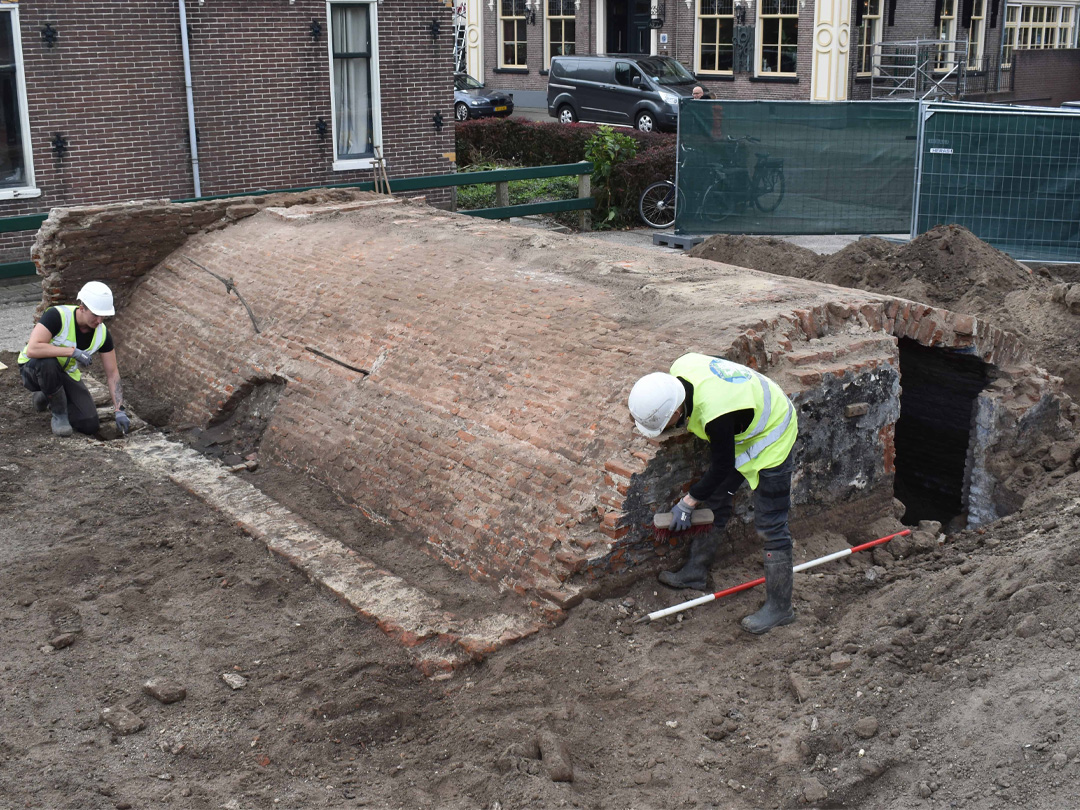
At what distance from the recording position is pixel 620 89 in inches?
1056

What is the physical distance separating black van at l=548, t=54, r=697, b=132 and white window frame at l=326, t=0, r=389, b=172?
396 inches

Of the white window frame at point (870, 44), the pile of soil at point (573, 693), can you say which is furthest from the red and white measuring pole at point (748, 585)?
the white window frame at point (870, 44)

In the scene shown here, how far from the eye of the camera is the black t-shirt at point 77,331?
859 cm

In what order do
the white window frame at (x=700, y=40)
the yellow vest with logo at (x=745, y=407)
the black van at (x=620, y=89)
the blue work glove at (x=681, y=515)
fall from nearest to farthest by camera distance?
the yellow vest with logo at (x=745, y=407) → the blue work glove at (x=681, y=515) → the black van at (x=620, y=89) → the white window frame at (x=700, y=40)

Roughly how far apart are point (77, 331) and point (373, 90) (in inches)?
362

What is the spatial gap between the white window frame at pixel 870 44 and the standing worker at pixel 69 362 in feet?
81.6

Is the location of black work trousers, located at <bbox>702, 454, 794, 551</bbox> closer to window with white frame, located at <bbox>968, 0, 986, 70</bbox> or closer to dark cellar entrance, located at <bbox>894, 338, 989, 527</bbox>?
dark cellar entrance, located at <bbox>894, 338, 989, 527</bbox>

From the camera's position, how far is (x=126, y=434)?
8.89 m

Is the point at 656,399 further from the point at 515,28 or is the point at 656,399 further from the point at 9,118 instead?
the point at 515,28

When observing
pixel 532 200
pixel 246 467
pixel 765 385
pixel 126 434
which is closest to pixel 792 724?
pixel 765 385

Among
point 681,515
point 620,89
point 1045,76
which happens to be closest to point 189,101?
point 681,515

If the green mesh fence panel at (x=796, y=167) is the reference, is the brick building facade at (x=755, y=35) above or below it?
above

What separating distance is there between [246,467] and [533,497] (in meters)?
2.85

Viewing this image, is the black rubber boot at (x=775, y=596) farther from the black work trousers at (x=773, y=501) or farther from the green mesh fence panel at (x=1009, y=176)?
the green mesh fence panel at (x=1009, y=176)
